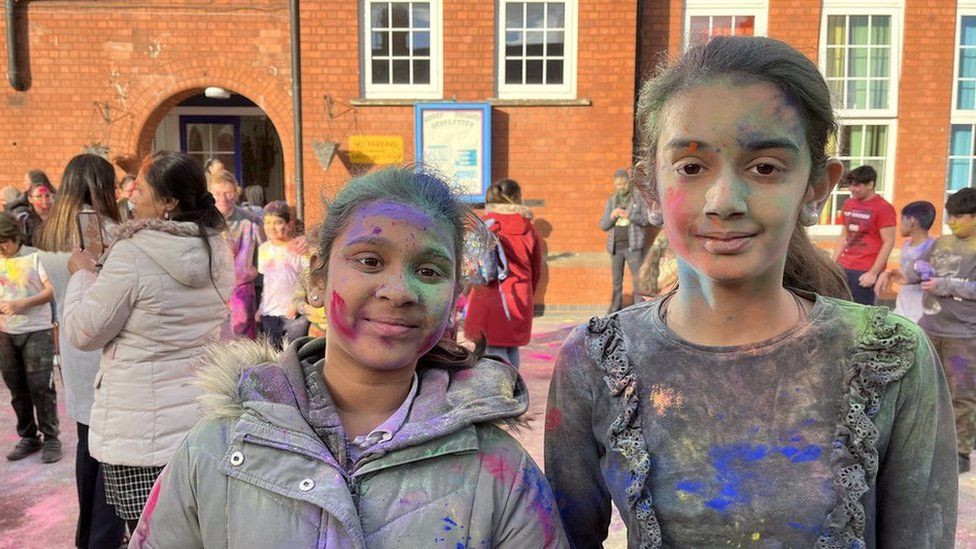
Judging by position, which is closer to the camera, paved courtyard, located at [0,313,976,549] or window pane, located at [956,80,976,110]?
paved courtyard, located at [0,313,976,549]

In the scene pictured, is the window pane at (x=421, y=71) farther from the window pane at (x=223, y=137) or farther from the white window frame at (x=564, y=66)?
the window pane at (x=223, y=137)

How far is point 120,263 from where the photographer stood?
2.64 m

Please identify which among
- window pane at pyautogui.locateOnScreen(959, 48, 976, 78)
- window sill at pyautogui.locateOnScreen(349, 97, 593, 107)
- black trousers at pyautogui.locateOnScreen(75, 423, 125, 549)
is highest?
window pane at pyautogui.locateOnScreen(959, 48, 976, 78)

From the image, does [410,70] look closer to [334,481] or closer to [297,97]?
[297,97]

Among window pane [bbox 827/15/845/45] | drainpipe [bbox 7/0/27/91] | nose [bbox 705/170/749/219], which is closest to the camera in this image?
nose [bbox 705/170/749/219]

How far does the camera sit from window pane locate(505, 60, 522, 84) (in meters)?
8.98

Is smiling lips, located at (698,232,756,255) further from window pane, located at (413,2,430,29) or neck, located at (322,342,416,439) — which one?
window pane, located at (413,2,430,29)

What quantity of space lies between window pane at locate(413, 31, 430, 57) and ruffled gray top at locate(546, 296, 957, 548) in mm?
8367

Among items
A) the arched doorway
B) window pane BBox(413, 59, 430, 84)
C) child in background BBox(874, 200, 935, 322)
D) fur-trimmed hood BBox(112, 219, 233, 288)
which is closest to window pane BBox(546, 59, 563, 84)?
window pane BBox(413, 59, 430, 84)

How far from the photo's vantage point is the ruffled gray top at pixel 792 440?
1.11 metres

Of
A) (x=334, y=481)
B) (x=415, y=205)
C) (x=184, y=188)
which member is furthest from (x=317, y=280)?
(x=184, y=188)

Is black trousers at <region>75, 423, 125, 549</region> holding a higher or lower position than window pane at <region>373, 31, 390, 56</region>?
lower

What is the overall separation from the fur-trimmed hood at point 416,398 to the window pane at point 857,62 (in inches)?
387

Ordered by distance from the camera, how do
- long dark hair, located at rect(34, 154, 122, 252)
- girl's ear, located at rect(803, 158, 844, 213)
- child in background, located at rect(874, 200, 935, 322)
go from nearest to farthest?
girl's ear, located at rect(803, 158, 844, 213), long dark hair, located at rect(34, 154, 122, 252), child in background, located at rect(874, 200, 935, 322)
